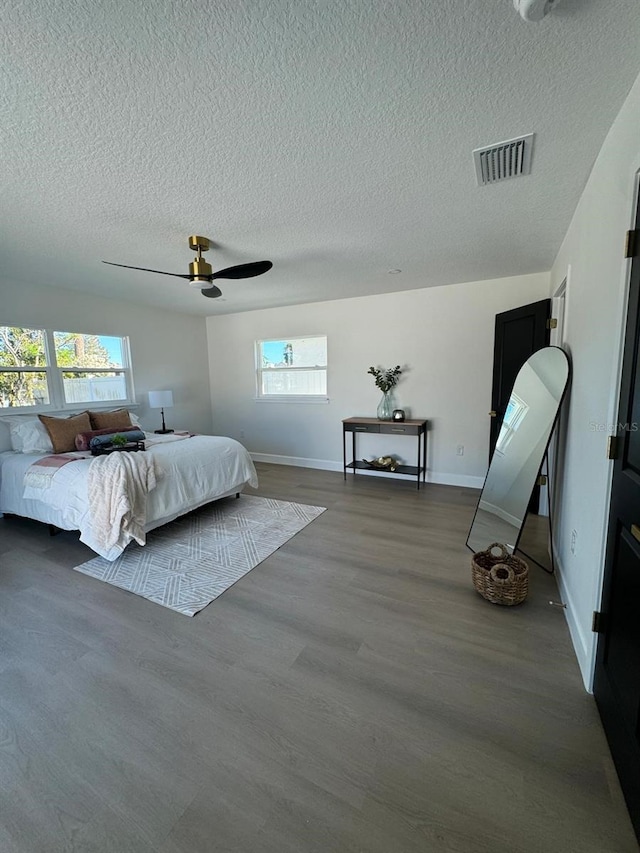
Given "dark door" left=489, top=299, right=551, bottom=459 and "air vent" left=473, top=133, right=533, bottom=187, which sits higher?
"air vent" left=473, top=133, right=533, bottom=187

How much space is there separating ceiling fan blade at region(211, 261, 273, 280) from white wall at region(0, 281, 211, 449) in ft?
8.49

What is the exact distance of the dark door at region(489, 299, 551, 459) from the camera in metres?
3.11

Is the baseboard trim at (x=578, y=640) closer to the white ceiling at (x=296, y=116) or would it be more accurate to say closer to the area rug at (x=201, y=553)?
the area rug at (x=201, y=553)

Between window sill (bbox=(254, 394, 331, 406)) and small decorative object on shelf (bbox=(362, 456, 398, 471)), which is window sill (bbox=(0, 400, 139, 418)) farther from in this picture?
small decorative object on shelf (bbox=(362, 456, 398, 471))

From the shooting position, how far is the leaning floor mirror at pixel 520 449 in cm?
236

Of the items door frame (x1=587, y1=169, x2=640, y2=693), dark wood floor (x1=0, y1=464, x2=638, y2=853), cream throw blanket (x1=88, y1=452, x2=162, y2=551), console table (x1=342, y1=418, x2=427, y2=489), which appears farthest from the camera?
console table (x1=342, y1=418, x2=427, y2=489)

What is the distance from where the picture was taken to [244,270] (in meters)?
2.64

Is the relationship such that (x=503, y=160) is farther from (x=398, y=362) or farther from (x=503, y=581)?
(x=398, y=362)

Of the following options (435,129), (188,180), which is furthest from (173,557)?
(435,129)

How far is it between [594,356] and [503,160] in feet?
3.62

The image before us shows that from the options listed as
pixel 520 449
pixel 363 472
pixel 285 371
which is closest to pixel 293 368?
pixel 285 371

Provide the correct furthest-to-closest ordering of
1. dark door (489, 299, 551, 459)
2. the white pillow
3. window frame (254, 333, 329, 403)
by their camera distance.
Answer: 1. window frame (254, 333, 329, 403)
2. the white pillow
3. dark door (489, 299, 551, 459)

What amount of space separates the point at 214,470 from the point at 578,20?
3.48 meters

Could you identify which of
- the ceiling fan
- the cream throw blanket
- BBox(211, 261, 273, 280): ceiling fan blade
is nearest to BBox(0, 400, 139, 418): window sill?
the cream throw blanket
